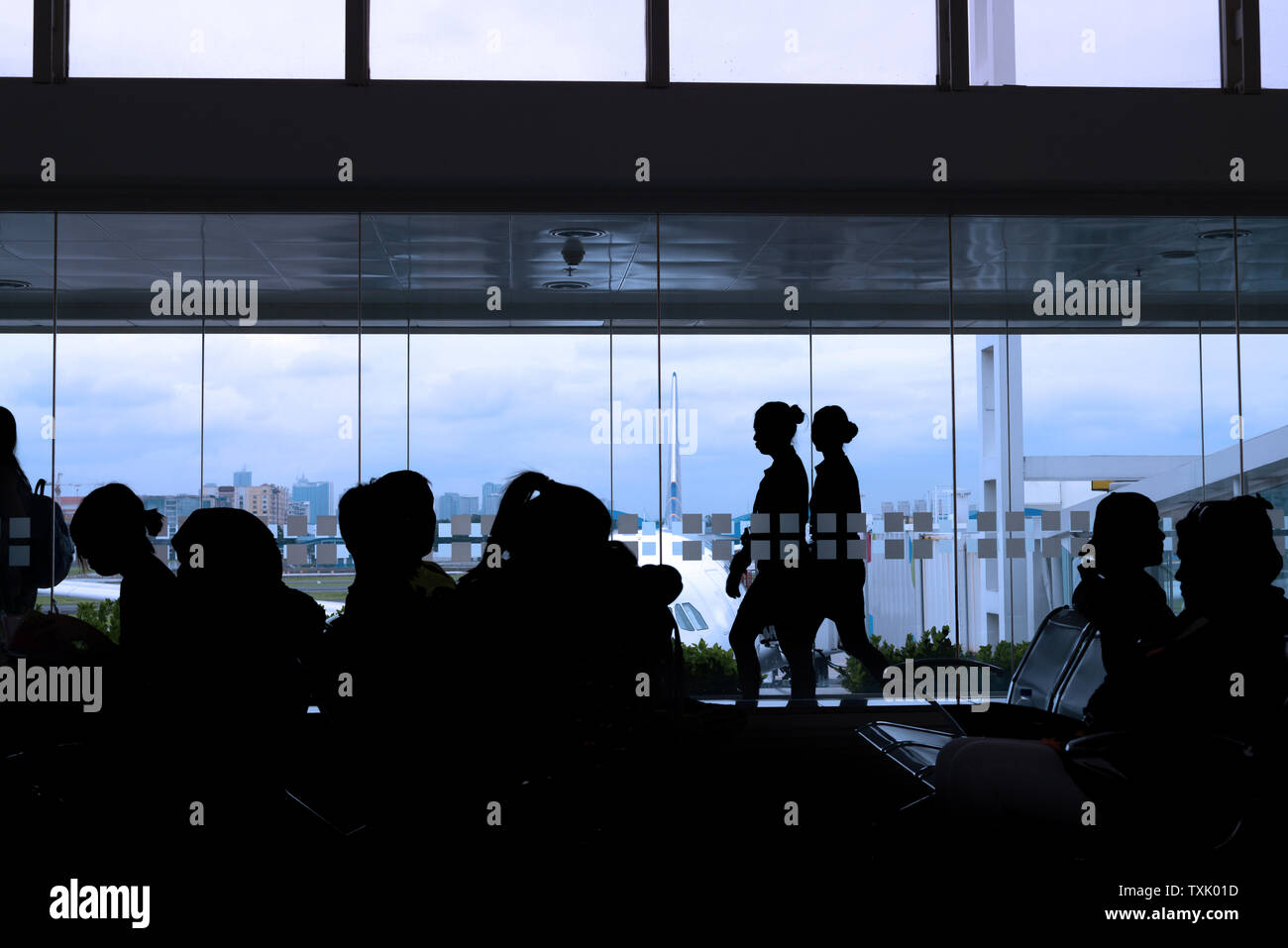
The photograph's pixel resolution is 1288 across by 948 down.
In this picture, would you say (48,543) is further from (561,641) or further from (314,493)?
(561,641)

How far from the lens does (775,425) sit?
20.6ft

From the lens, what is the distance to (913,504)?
7.05 m

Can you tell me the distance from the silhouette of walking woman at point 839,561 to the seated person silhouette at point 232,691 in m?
3.78

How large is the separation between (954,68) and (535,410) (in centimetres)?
326

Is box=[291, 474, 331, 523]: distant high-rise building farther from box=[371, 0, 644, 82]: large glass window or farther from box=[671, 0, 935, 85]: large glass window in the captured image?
box=[671, 0, 935, 85]: large glass window

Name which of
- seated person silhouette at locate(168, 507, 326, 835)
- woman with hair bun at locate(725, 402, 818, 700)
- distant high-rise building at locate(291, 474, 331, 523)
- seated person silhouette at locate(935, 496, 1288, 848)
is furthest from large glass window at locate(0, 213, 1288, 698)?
seated person silhouette at locate(168, 507, 326, 835)

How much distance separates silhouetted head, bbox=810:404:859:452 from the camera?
22.9 ft

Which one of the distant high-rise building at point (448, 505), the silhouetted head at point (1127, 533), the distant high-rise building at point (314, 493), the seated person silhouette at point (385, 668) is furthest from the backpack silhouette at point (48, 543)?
the silhouetted head at point (1127, 533)

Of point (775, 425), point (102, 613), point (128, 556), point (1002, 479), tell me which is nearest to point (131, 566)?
point (128, 556)

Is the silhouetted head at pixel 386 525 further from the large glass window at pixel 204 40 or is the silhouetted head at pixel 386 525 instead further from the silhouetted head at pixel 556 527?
the large glass window at pixel 204 40

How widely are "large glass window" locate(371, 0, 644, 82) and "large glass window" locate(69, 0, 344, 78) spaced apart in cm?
28
